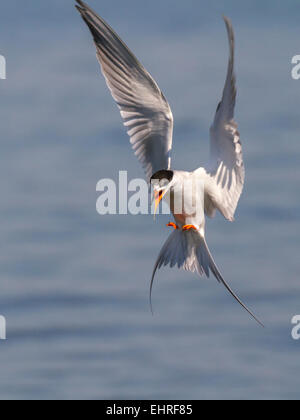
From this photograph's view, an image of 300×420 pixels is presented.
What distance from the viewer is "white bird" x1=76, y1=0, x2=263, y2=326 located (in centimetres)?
611

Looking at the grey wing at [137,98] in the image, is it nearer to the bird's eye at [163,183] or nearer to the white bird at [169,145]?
the white bird at [169,145]

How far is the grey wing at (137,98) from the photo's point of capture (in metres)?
6.21

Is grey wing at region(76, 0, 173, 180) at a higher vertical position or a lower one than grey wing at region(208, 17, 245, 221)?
higher

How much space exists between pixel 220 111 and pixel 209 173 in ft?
1.22

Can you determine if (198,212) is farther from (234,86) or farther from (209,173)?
(234,86)

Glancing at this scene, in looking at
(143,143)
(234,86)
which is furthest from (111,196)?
(234,86)

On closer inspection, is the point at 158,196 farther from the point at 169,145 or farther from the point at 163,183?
the point at 169,145

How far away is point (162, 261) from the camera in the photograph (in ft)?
20.4

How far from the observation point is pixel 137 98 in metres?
6.30

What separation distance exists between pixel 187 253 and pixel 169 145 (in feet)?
2.09

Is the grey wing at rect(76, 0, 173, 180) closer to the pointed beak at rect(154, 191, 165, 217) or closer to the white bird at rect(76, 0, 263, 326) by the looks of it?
the white bird at rect(76, 0, 263, 326)

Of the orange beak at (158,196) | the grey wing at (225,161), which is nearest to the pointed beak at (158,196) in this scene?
the orange beak at (158,196)

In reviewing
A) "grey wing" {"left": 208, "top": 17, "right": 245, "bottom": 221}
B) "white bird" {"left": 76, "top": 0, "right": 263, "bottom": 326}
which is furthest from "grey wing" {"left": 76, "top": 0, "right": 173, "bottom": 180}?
"grey wing" {"left": 208, "top": 17, "right": 245, "bottom": 221}

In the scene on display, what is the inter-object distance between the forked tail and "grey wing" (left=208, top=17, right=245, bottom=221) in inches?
10.4
